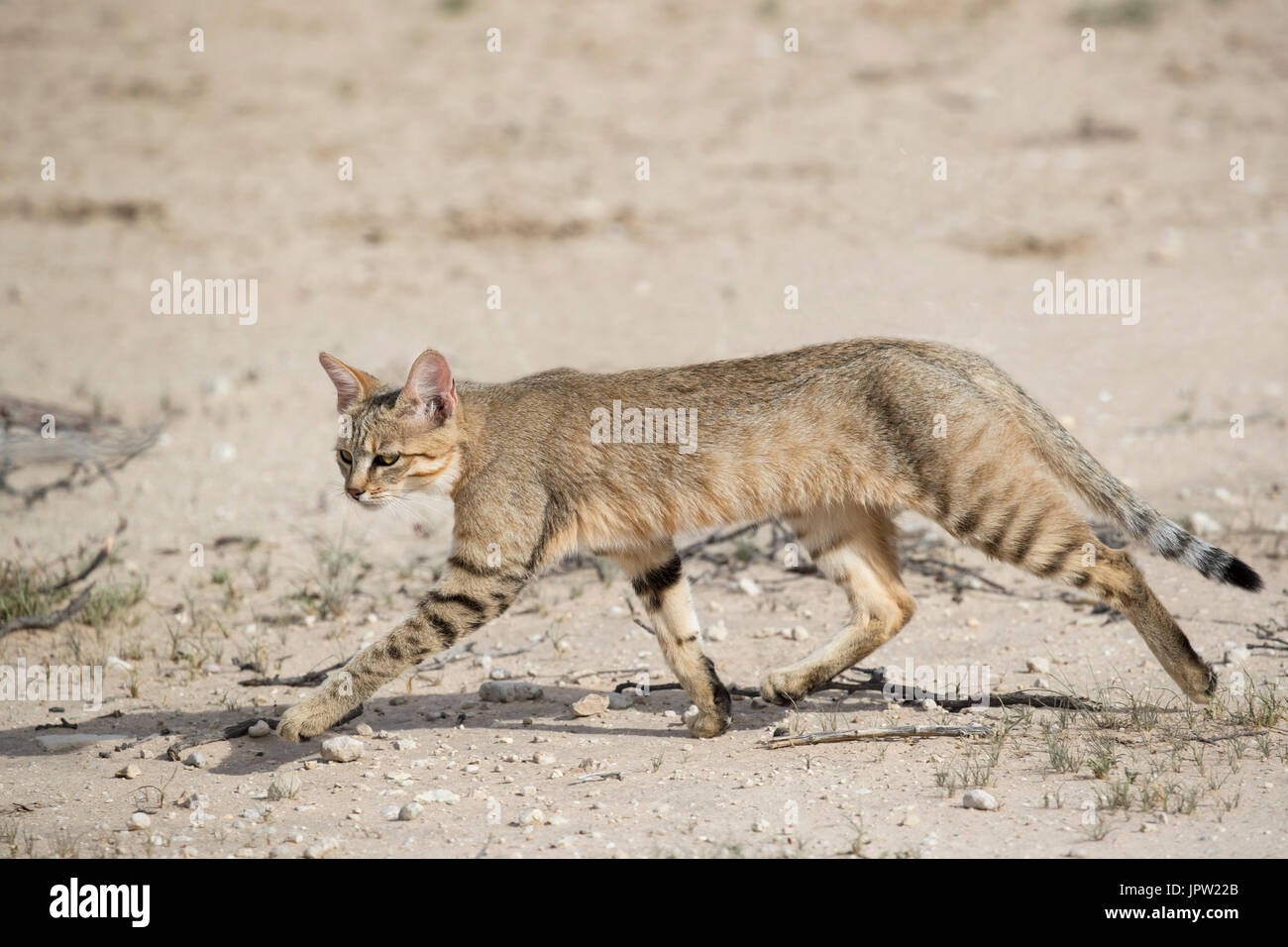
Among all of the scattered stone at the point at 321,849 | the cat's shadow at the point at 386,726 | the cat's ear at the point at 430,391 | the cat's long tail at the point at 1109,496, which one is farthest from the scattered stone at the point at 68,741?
the cat's long tail at the point at 1109,496

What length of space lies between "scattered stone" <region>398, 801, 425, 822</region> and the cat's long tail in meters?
2.89

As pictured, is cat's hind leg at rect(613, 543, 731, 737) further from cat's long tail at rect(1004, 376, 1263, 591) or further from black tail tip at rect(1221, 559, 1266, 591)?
black tail tip at rect(1221, 559, 1266, 591)

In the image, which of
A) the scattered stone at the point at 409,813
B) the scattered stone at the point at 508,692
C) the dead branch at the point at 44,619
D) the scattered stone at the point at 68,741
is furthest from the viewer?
the dead branch at the point at 44,619

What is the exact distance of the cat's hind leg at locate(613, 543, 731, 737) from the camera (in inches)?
223

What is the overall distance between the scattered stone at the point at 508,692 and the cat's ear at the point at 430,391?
1.33 meters

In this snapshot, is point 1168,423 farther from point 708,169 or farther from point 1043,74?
point 1043,74

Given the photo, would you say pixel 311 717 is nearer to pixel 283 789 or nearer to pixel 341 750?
pixel 341 750

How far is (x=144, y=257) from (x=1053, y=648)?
359 inches

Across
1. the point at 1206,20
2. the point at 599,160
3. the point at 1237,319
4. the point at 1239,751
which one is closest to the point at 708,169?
the point at 599,160

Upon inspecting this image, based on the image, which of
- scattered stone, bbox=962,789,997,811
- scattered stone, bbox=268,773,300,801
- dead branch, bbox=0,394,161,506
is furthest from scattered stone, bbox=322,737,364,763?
dead branch, bbox=0,394,161,506

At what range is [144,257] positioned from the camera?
1213cm

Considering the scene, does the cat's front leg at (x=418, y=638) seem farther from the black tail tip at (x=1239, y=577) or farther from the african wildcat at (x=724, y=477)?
the black tail tip at (x=1239, y=577)

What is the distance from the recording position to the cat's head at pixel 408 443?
5.55 metres
